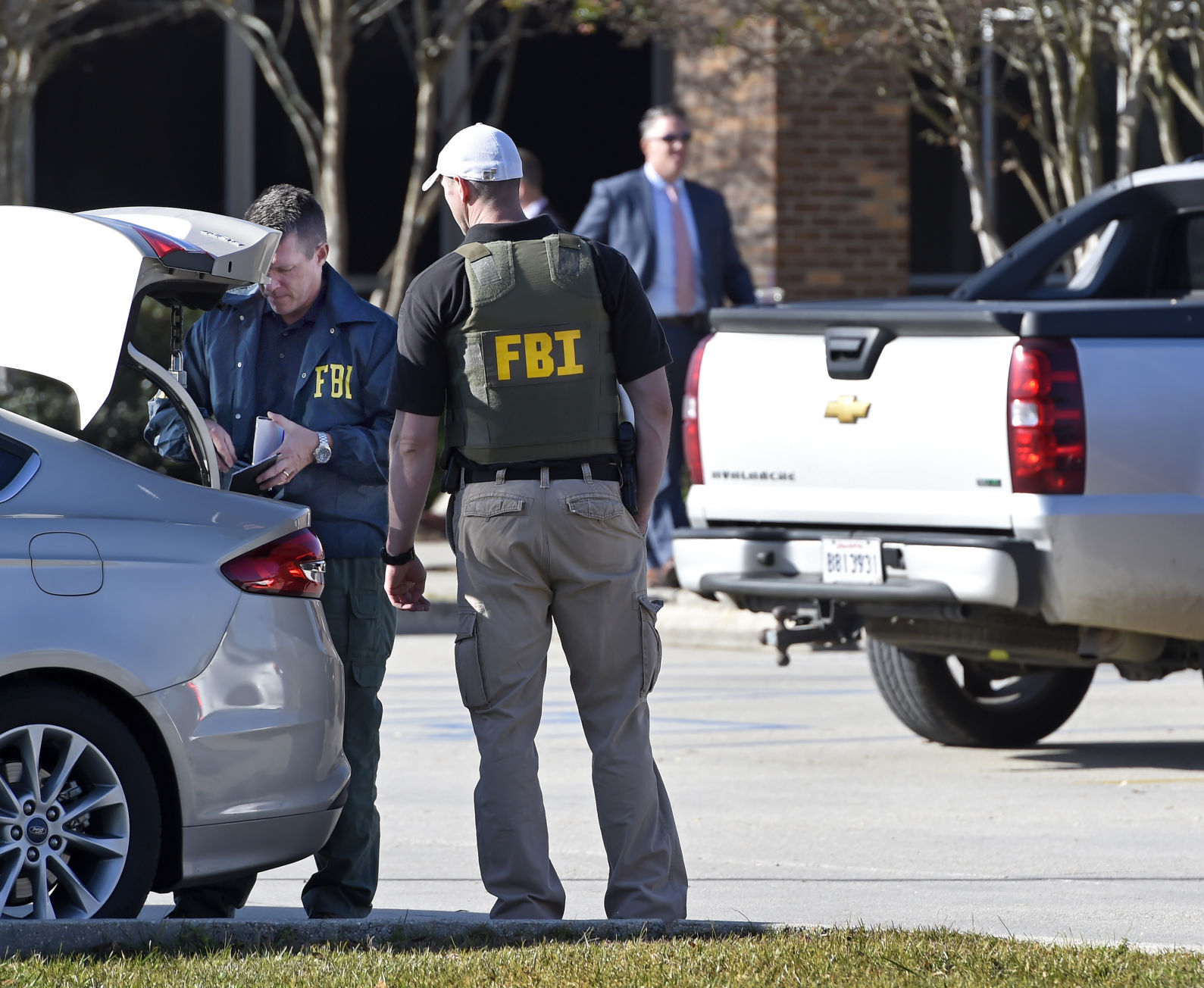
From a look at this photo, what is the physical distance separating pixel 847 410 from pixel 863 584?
24.7 inches

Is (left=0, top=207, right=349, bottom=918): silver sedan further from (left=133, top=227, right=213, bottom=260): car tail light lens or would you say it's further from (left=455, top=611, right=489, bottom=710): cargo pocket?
(left=455, top=611, right=489, bottom=710): cargo pocket

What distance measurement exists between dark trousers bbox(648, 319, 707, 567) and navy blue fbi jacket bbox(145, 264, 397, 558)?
6.20 m

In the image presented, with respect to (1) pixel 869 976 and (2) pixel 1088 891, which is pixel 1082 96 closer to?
(2) pixel 1088 891

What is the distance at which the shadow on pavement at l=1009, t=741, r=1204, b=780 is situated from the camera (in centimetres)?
861

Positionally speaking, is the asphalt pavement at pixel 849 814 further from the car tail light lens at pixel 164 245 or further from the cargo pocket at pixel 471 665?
the car tail light lens at pixel 164 245

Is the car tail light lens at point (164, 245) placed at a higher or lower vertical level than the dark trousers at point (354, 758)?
higher

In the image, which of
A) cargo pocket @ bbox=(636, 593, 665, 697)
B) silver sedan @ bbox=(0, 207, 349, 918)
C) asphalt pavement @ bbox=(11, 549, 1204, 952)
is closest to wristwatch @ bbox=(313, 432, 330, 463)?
silver sedan @ bbox=(0, 207, 349, 918)

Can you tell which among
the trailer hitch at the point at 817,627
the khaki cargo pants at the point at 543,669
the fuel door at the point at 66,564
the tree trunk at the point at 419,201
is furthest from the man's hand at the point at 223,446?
the tree trunk at the point at 419,201

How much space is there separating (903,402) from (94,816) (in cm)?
361

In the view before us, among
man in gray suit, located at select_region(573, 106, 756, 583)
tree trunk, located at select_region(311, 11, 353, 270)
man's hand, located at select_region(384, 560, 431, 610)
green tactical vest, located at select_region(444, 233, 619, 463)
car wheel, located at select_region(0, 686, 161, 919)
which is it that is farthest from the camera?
tree trunk, located at select_region(311, 11, 353, 270)

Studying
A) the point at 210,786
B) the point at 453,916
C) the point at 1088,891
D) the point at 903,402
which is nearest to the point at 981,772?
the point at 903,402

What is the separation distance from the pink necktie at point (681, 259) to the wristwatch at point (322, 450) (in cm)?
688

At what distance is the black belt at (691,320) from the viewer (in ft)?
41.3

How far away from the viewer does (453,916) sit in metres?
5.65
